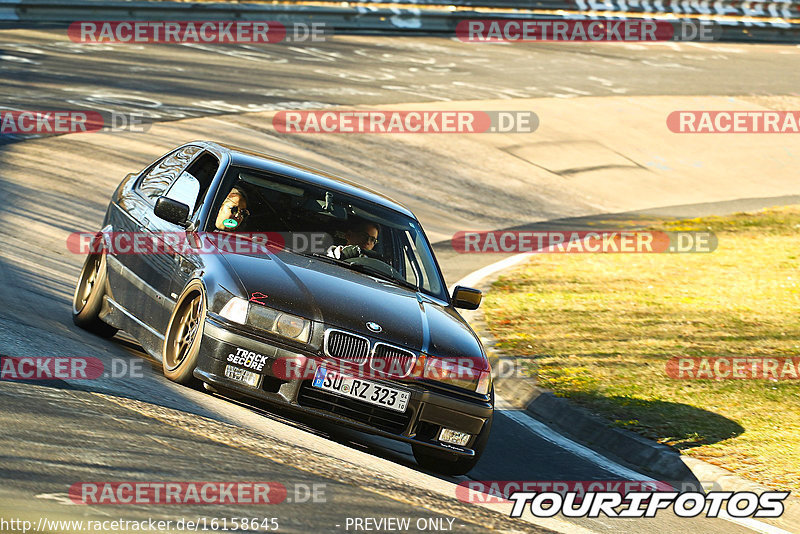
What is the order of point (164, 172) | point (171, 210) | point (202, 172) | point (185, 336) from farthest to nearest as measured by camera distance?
point (164, 172)
point (202, 172)
point (171, 210)
point (185, 336)

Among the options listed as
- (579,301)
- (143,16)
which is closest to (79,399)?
(579,301)

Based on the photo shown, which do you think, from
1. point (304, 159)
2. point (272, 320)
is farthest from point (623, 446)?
point (304, 159)

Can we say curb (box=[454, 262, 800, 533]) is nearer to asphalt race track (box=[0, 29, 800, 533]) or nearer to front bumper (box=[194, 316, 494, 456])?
asphalt race track (box=[0, 29, 800, 533])

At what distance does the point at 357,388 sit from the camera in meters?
6.59

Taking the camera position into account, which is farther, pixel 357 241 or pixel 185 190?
pixel 185 190

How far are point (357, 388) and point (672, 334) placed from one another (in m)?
6.33

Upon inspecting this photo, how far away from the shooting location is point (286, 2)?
98.6 ft

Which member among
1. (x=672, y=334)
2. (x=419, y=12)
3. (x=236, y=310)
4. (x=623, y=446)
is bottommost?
(x=672, y=334)

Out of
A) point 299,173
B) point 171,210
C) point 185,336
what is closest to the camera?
point 185,336

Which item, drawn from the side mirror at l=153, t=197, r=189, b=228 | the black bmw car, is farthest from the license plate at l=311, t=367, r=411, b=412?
the side mirror at l=153, t=197, r=189, b=228

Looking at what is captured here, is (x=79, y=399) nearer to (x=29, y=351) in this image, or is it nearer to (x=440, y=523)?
(x=29, y=351)

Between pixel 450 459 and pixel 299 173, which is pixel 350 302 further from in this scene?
pixel 299 173

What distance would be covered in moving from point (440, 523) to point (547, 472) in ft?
7.95

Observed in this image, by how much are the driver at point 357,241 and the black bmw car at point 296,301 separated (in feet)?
0.03
